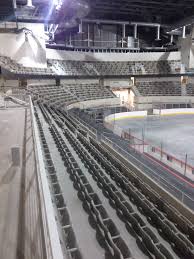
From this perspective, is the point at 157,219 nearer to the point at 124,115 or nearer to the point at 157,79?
the point at 124,115

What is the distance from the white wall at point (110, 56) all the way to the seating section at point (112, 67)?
537mm

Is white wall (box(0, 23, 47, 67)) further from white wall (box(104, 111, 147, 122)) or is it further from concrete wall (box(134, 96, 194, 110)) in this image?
concrete wall (box(134, 96, 194, 110))

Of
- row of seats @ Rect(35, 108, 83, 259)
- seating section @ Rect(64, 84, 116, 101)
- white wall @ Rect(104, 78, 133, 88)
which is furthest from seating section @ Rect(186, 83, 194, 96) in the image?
row of seats @ Rect(35, 108, 83, 259)

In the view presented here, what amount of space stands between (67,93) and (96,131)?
1416 centimetres

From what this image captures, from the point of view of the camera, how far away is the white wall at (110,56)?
3031 centimetres

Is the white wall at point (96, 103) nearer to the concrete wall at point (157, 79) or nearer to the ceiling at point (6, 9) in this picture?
the concrete wall at point (157, 79)

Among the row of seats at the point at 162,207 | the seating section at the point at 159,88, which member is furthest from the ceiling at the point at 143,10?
the row of seats at the point at 162,207

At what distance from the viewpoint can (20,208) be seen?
328 cm

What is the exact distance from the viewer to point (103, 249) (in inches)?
185

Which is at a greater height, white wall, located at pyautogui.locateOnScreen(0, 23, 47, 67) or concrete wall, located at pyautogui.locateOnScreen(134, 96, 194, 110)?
white wall, located at pyautogui.locateOnScreen(0, 23, 47, 67)

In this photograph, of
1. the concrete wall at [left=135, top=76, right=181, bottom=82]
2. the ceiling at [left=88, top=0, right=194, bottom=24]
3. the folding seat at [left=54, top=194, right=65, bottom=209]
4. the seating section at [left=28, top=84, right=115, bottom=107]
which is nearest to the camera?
the folding seat at [left=54, top=194, right=65, bottom=209]

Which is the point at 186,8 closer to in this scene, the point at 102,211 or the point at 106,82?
the point at 106,82

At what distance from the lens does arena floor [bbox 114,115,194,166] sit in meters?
14.3

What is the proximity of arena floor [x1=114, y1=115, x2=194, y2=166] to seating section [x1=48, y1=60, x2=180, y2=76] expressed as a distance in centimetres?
938
